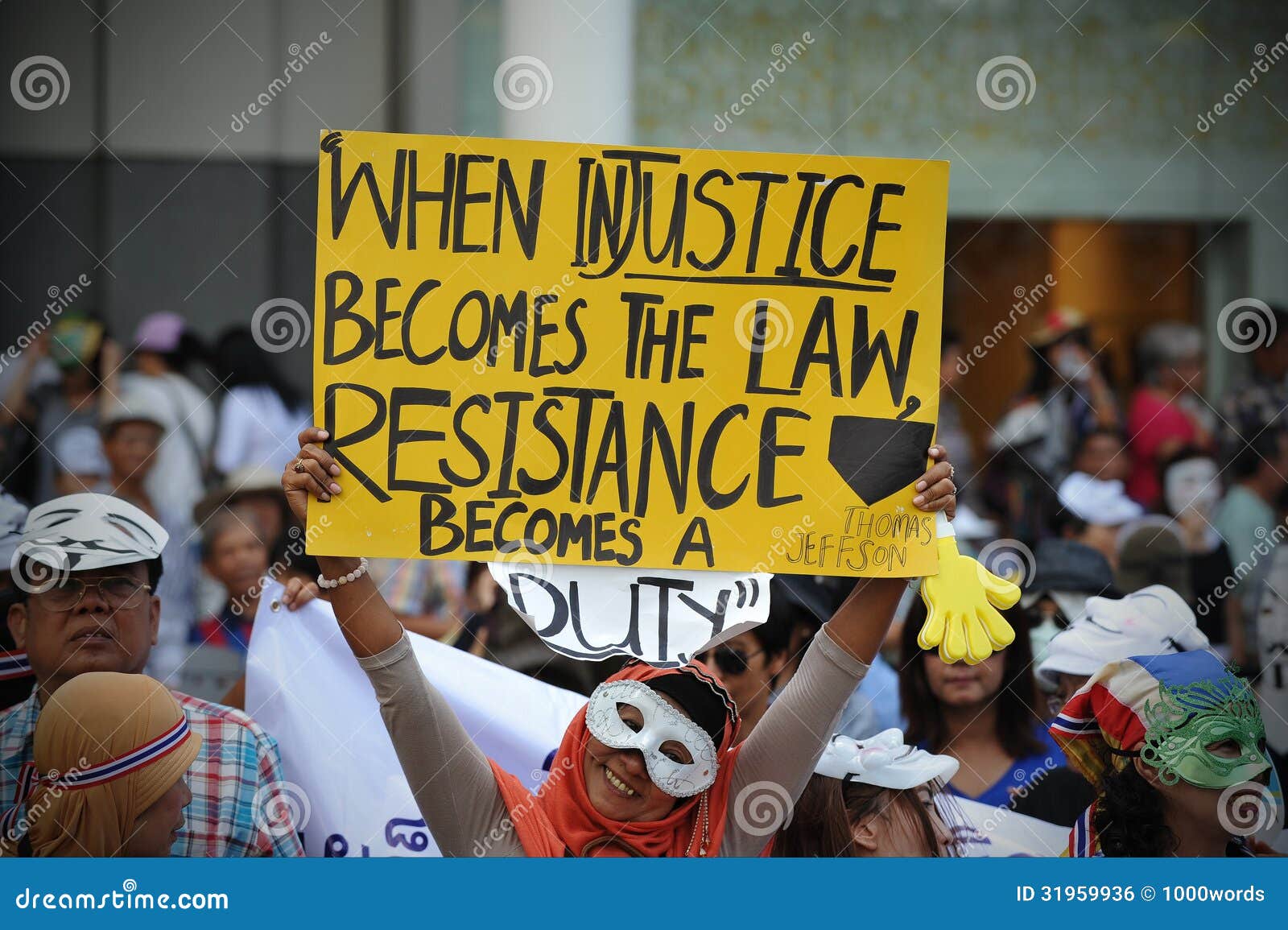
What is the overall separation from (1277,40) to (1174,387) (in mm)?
2578

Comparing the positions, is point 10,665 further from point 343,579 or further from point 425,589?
point 425,589

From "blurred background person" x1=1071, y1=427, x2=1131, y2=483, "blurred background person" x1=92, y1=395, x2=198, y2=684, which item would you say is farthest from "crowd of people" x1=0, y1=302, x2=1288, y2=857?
"blurred background person" x1=1071, y1=427, x2=1131, y2=483

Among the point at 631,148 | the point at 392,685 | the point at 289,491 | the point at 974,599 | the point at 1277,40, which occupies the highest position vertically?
the point at 1277,40

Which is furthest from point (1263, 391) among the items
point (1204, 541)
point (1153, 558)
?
point (1153, 558)

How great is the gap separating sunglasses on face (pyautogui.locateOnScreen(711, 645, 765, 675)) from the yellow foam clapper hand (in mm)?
827

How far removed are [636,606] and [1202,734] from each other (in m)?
1.20

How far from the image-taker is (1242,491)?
18.9 feet

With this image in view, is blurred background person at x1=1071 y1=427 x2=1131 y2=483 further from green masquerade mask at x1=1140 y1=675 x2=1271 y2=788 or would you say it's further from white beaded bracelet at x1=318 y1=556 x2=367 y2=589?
white beaded bracelet at x1=318 y1=556 x2=367 y2=589

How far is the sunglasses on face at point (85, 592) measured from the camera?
278 cm

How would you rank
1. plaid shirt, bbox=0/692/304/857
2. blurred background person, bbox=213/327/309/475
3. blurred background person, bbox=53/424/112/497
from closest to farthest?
plaid shirt, bbox=0/692/304/857
blurred background person, bbox=53/424/112/497
blurred background person, bbox=213/327/309/475

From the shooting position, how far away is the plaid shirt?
107 inches

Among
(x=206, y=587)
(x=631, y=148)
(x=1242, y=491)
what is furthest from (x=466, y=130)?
(x=631, y=148)

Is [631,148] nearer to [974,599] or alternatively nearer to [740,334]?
[740,334]

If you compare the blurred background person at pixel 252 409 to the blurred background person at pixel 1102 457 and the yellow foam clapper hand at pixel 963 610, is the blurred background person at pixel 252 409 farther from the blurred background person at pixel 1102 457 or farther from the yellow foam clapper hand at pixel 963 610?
the yellow foam clapper hand at pixel 963 610
